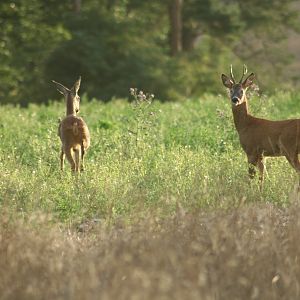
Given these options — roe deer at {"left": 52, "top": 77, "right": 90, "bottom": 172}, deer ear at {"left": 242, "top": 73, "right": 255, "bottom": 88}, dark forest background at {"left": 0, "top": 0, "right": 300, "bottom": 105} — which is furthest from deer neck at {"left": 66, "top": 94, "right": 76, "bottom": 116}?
dark forest background at {"left": 0, "top": 0, "right": 300, "bottom": 105}

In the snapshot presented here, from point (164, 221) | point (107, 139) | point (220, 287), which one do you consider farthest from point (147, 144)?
point (220, 287)

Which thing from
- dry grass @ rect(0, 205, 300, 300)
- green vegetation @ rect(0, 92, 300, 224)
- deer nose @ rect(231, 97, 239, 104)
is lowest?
dry grass @ rect(0, 205, 300, 300)

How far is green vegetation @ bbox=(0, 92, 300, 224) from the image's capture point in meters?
9.67

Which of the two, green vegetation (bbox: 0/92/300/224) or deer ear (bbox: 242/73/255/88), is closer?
green vegetation (bbox: 0/92/300/224)

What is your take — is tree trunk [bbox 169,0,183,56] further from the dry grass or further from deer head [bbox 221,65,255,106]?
the dry grass

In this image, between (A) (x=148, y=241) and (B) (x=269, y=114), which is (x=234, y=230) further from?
(B) (x=269, y=114)

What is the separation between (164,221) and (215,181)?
9.05ft

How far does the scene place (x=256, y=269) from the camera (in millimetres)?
7195

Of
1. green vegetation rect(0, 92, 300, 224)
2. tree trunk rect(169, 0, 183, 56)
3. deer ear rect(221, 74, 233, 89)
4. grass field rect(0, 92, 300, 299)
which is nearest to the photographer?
grass field rect(0, 92, 300, 299)

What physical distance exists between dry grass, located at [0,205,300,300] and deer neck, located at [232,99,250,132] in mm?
4587

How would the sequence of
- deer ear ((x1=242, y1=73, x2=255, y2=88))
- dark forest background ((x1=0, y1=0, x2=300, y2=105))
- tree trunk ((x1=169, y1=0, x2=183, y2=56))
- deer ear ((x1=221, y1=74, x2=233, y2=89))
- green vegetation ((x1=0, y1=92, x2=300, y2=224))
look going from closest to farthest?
green vegetation ((x1=0, y1=92, x2=300, y2=224)), deer ear ((x1=242, y1=73, x2=255, y2=88)), deer ear ((x1=221, y1=74, x2=233, y2=89)), dark forest background ((x1=0, y1=0, x2=300, y2=105)), tree trunk ((x1=169, y1=0, x2=183, y2=56))

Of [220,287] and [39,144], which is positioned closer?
[220,287]

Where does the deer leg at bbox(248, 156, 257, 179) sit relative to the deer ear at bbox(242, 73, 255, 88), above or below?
below

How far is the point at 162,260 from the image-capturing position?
683 cm
